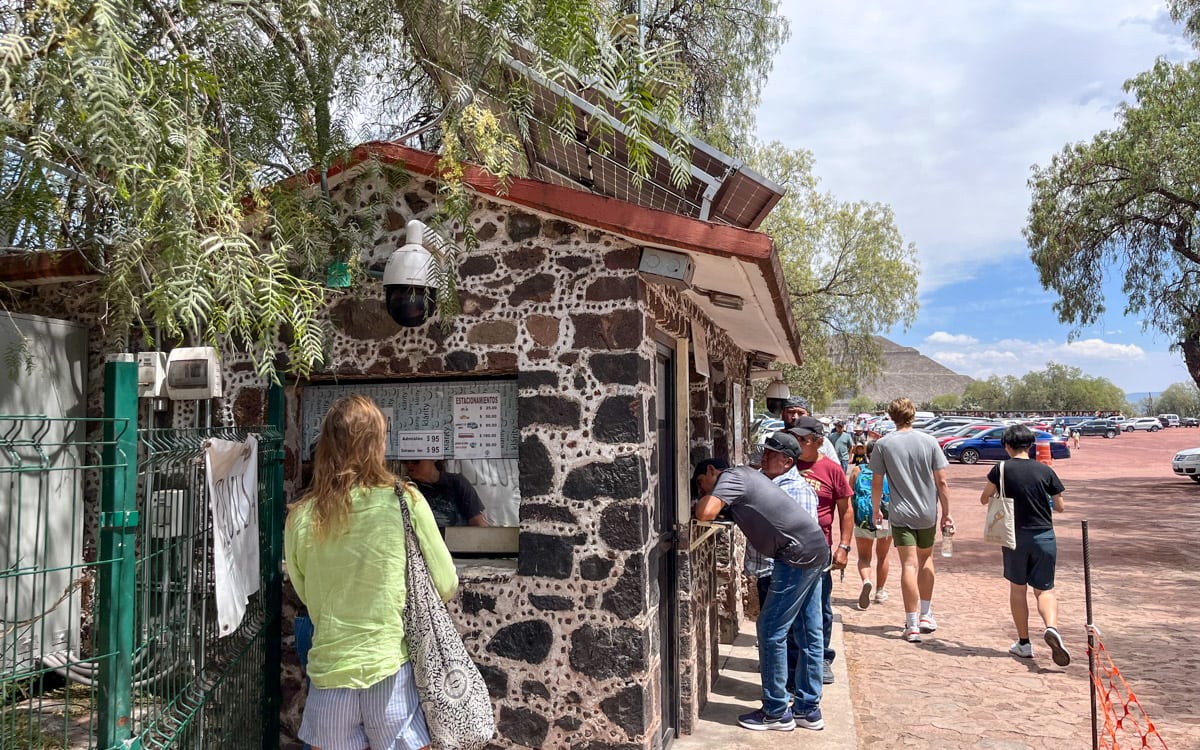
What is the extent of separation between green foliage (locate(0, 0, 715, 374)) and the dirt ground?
4.08 meters

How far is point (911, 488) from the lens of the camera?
7.08 m

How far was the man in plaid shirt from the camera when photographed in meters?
5.07

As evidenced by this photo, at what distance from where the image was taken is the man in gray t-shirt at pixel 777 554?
484 cm

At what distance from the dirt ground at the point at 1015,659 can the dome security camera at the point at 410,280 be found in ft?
11.9

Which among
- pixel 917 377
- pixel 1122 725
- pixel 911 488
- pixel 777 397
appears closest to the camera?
pixel 1122 725

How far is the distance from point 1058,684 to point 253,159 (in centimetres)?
628

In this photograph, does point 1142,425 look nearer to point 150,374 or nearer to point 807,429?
A: point 807,429

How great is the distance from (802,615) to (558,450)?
6.68 ft

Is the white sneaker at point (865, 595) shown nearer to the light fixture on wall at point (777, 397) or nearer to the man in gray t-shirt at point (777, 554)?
the light fixture on wall at point (777, 397)

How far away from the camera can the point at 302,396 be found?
4.64m

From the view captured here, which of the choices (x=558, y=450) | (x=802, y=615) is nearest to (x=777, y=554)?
(x=802, y=615)

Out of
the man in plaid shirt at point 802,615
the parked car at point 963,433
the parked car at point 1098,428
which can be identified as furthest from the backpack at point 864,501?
the parked car at point 1098,428

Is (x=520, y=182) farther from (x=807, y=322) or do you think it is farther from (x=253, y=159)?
(x=807, y=322)

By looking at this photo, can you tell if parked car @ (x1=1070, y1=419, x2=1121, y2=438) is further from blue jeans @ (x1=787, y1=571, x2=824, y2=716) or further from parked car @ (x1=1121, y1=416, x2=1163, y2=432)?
blue jeans @ (x1=787, y1=571, x2=824, y2=716)
